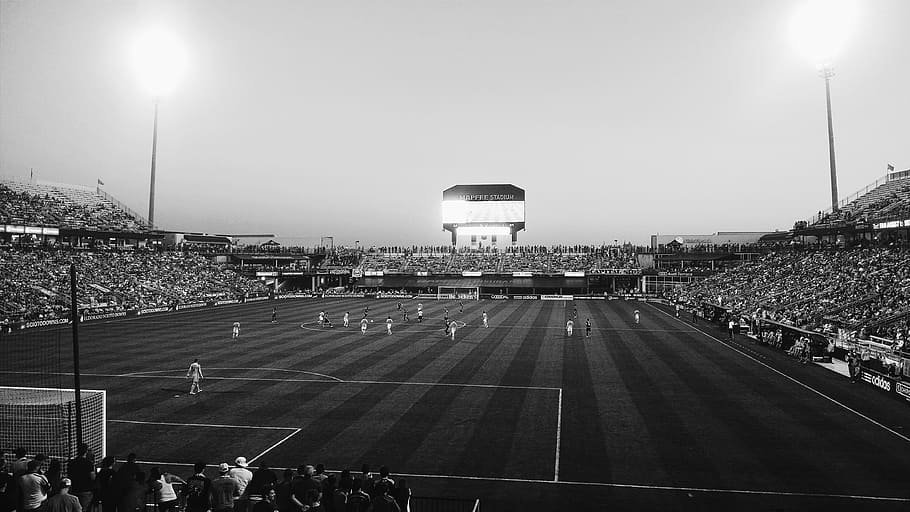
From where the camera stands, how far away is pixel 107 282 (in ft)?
180

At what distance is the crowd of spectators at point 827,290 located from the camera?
1184 inches

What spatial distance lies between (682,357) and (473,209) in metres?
53.8

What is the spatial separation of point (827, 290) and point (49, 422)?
4455 centimetres

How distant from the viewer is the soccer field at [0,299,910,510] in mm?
12352

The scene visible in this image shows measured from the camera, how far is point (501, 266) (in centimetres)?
8531

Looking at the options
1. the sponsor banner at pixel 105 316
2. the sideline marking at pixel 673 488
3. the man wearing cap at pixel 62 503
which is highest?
the man wearing cap at pixel 62 503

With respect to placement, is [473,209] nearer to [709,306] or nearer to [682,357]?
[709,306]

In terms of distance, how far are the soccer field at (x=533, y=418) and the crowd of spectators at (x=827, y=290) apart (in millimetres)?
5726

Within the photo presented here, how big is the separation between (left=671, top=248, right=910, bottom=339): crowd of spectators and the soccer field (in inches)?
225

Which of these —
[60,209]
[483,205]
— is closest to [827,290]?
[483,205]

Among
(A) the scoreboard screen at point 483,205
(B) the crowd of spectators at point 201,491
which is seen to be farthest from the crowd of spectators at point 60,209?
(B) the crowd of spectators at point 201,491

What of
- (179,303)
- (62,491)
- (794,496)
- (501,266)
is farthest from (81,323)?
(501,266)

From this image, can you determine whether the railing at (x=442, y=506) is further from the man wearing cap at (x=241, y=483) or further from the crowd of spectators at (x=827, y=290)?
the crowd of spectators at (x=827, y=290)

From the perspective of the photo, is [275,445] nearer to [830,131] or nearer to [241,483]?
[241,483]
